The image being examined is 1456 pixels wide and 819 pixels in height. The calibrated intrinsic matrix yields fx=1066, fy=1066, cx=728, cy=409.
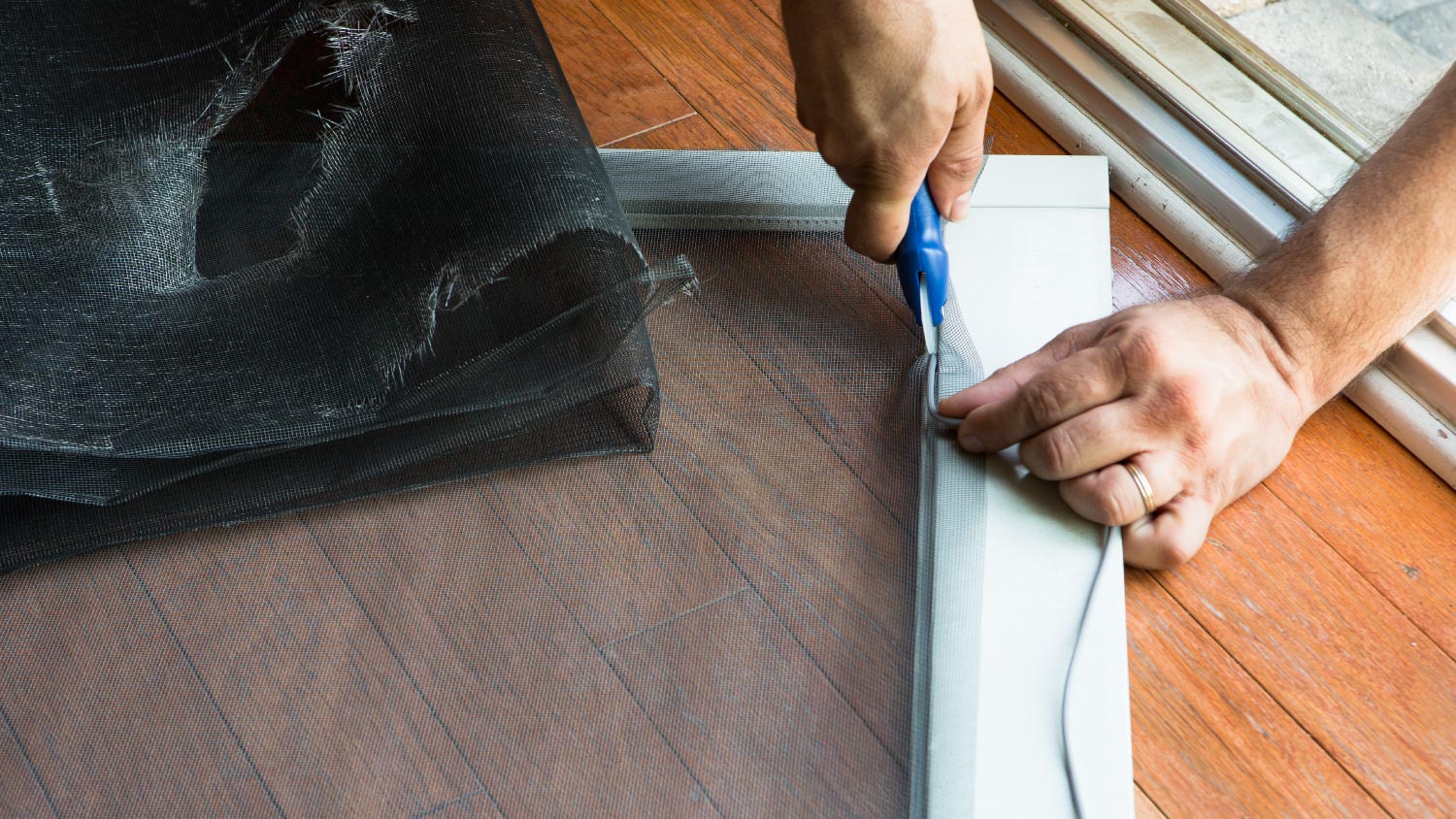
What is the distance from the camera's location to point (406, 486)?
0.98 m

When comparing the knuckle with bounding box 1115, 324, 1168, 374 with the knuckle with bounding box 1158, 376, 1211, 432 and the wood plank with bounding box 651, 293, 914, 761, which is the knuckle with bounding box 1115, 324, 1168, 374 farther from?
the wood plank with bounding box 651, 293, 914, 761

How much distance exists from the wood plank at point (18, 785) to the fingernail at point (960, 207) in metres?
0.97

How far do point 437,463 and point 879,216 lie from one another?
476 mm

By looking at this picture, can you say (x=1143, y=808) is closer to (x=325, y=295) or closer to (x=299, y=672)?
(x=299, y=672)

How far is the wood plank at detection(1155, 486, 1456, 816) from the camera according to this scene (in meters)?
0.84

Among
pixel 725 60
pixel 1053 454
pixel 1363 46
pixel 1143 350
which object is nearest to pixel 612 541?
pixel 1053 454

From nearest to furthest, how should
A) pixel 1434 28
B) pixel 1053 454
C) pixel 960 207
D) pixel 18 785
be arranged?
pixel 18 785
pixel 1053 454
pixel 960 207
pixel 1434 28

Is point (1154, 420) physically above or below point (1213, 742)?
above

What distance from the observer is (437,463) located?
3.27 feet

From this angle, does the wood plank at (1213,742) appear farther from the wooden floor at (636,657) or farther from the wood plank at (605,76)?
the wood plank at (605,76)

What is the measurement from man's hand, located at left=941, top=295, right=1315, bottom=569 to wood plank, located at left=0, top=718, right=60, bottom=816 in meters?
0.80

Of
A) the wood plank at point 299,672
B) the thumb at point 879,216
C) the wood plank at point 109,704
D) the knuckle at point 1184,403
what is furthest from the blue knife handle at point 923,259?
the wood plank at point 109,704

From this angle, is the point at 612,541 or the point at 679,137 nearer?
the point at 612,541

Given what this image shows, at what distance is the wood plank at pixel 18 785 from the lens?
31.7 inches
